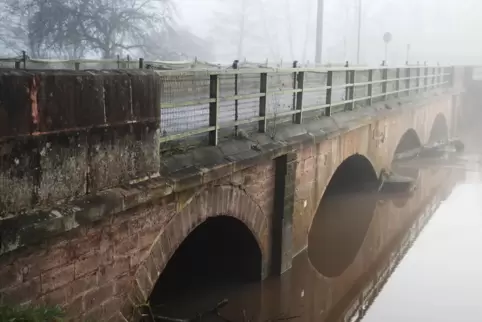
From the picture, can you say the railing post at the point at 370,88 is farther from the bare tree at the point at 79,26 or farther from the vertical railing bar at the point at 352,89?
the bare tree at the point at 79,26

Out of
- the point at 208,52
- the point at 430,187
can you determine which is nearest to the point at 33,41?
the point at 430,187

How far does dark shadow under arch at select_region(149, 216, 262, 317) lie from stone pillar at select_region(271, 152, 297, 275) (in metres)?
0.35

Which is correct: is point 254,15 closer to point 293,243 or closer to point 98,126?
point 293,243

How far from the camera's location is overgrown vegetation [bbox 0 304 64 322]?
337 centimetres

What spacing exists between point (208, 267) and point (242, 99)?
2579 mm

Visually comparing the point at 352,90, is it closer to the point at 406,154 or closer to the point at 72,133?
the point at 72,133

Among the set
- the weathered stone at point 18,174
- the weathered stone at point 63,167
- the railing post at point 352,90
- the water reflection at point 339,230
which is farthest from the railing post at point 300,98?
the weathered stone at point 18,174

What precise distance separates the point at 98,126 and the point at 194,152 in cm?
162

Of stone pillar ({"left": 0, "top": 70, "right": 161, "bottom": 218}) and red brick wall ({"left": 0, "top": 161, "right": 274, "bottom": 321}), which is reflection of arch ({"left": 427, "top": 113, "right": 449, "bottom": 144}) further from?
stone pillar ({"left": 0, "top": 70, "right": 161, "bottom": 218})

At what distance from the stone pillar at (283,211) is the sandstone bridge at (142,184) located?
0.7 inches

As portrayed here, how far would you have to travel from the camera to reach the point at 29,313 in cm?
347

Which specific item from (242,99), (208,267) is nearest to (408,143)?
(208,267)

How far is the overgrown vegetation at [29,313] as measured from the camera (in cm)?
337

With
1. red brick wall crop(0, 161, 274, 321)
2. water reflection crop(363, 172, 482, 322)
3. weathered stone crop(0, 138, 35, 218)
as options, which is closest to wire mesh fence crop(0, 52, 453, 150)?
red brick wall crop(0, 161, 274, 321)
